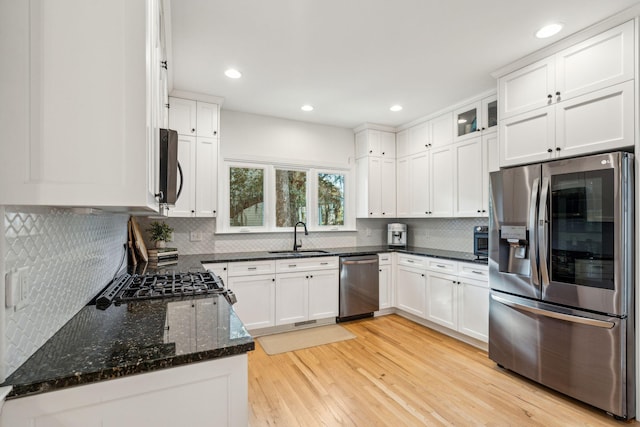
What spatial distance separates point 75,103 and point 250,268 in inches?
107

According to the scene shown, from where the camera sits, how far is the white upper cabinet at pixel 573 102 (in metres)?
2.09

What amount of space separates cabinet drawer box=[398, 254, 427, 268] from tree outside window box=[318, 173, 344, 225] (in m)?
1.03

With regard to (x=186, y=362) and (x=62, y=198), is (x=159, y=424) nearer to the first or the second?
(x=186, y=362)

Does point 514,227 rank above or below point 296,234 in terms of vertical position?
above

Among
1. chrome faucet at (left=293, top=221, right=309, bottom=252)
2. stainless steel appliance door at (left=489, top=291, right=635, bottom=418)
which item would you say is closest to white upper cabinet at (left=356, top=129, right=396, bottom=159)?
chrome faucet at (left=293, top=221, right=309, bottom=252)

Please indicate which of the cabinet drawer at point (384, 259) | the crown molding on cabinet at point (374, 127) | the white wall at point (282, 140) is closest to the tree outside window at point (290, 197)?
the white wall at point (282, 140)

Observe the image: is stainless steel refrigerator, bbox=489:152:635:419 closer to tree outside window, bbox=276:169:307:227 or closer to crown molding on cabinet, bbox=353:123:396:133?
crown molding on cabinet, bbox=353:123:396:133

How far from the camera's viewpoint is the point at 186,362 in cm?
99

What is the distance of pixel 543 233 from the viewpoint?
2359 millimetres

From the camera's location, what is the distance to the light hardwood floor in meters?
2.08

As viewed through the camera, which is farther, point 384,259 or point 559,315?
point 384,259

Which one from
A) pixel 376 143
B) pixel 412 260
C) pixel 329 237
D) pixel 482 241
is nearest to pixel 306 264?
pixel 329 237

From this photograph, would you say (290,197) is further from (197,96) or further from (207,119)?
(197,96)

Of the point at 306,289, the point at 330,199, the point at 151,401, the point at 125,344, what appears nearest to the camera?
the point at 151,401
